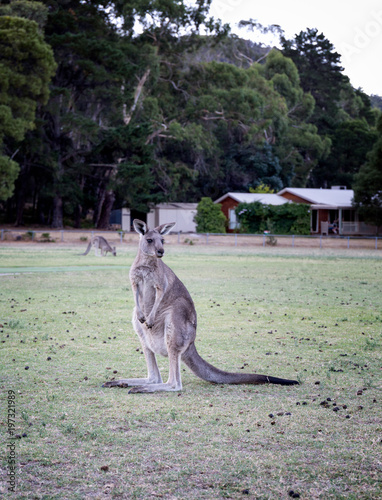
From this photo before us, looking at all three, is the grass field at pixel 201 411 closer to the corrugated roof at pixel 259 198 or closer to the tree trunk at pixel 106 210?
the corrugated roof at pixel 259 198

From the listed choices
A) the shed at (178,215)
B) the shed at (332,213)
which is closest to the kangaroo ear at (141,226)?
the shed at (332,213)

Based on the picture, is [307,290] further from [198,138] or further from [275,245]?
[198,138]

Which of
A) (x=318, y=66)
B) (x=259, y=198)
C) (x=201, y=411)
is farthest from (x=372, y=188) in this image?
(x=318, y=66)

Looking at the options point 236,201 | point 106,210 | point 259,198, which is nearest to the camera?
point 259,198

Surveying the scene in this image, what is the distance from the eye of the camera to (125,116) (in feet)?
179

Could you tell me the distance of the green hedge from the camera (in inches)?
1964

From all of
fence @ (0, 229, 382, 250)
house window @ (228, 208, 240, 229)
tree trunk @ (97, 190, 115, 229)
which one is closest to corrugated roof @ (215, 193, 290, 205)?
house window @ (228, 208, 240, 229)

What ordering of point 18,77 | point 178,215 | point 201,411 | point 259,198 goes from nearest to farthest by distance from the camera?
1. point 201,411
2. point 18,77
3. point 259,198
4. point 178,215

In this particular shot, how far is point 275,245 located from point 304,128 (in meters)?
37.6

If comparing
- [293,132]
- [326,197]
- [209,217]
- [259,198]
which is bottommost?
[209,217]

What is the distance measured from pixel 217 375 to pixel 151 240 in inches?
62.4

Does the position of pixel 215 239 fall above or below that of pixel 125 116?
below

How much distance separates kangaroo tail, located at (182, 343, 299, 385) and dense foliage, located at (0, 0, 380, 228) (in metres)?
36.8

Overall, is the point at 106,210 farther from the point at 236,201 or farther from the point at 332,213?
the point at 332,213
